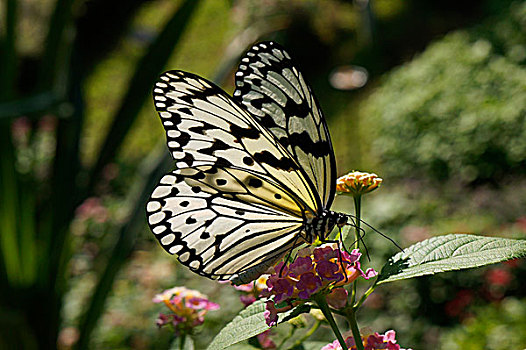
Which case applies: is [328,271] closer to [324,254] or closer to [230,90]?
[324,254]

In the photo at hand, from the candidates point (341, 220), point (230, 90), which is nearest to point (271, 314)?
point (341, 220)

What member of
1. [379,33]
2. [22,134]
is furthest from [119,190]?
[379,33]

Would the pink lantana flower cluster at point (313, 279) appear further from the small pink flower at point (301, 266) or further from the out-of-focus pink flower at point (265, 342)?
the out-of-focus pink flower at point (265, 342)

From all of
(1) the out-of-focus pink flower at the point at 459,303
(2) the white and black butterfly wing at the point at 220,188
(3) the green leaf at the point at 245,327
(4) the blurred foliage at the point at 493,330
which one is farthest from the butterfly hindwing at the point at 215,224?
(1) the out-of-focus pink flower at the point at 459,303

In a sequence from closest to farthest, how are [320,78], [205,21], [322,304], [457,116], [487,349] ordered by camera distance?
[322,304] < [487,349] < [457,116] < [320,78] < [205,21]

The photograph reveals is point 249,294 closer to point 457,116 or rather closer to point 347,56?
point 457,116

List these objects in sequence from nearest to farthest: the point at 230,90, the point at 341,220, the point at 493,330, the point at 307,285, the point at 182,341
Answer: the point at 307,285 < the point at 341,220 < the point at 182,341 < the point at 493,330 < the point at 230,90

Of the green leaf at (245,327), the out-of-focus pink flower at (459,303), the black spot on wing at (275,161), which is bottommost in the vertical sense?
the green leaf at (245,327)
